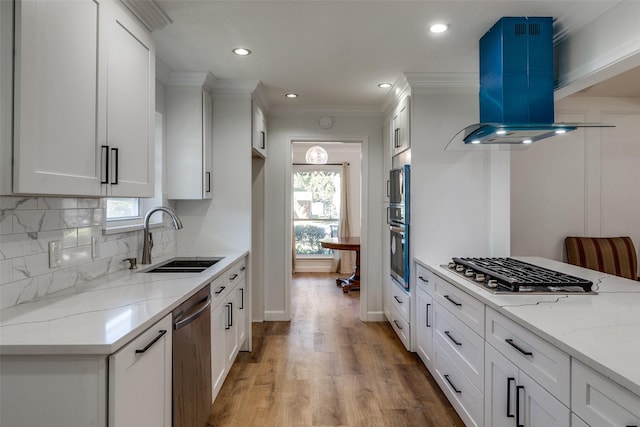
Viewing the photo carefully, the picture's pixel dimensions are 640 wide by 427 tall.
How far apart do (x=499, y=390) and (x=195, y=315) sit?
150 centimetres

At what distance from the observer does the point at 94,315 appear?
4.62 ft

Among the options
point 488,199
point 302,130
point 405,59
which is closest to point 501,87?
point 405,59

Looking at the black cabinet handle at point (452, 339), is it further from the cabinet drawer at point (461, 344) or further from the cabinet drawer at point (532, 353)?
the cabinet drawer at point (532, 353)

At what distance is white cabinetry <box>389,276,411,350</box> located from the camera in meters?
3.34

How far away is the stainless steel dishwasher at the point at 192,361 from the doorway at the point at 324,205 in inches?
197

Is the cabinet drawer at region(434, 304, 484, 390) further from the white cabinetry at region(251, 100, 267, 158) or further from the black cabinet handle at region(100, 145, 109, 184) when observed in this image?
the white cabinetry at region(251, 100, 267, 158)

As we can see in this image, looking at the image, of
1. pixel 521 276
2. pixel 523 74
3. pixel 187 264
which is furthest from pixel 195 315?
pixel 523 74

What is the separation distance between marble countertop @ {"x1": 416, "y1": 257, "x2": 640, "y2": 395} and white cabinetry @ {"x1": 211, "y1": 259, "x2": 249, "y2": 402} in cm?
152

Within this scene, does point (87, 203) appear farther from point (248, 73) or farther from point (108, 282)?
point (248, 73)

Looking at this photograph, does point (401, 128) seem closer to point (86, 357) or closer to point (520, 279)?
point (520, 279)

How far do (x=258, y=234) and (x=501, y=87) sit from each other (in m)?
2.83

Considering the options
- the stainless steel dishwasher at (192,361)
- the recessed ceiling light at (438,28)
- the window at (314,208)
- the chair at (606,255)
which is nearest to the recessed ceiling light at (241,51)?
the recessed ceiling light at (438,28)

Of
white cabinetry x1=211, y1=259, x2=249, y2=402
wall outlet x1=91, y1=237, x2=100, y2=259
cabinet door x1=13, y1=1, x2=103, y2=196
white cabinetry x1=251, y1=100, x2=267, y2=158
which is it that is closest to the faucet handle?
wall outlet x1=91, y1=237, x2=100, y2=259

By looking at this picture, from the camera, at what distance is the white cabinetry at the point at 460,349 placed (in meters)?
1.96
